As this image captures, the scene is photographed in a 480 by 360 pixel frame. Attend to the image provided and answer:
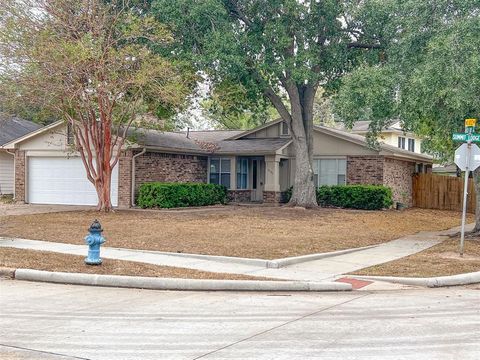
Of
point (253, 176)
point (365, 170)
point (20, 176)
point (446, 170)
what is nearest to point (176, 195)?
point (253, 176)

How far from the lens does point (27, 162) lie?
28750 mm

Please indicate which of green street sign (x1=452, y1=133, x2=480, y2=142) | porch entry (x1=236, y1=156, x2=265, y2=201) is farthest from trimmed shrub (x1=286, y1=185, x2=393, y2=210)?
green street sign (x1=452, y1=133, x2=480, y2=142)

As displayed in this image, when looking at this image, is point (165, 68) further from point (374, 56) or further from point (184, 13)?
point (374, 56)

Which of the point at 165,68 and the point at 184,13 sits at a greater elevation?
the point at 184,13

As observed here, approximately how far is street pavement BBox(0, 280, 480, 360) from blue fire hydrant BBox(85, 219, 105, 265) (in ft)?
3.93

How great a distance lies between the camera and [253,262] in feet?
40.5

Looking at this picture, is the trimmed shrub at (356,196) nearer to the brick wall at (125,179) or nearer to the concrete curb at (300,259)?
the brick wall at (125,179)

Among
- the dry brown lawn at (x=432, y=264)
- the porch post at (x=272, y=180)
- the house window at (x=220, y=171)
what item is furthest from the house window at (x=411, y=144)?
the dry brown lawn at (x=432, y=264)

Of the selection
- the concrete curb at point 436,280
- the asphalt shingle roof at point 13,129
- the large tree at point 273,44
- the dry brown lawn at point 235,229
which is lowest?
the concrete curb at point 436,280

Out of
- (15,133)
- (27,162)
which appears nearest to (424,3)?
(27,162)

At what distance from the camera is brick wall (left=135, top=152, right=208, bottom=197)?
2642 centimetres

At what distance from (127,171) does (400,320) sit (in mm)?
19678

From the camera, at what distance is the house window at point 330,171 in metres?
29.8

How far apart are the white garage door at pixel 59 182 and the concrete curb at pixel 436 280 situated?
18664 millimetres
